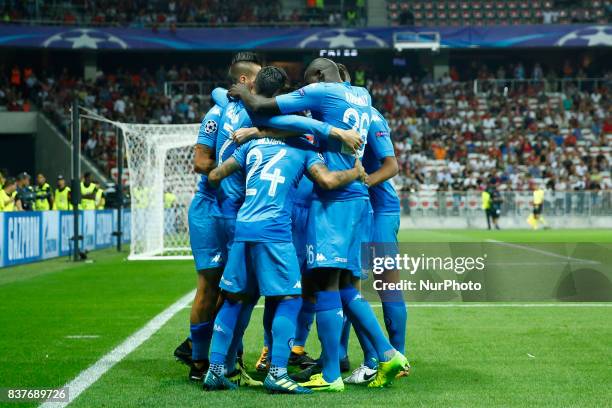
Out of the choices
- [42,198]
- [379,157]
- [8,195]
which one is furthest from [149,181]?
[379,157]

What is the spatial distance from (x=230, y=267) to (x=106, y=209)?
902 inches

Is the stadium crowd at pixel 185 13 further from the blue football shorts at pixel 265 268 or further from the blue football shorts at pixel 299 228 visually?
the blue football shorts at pixel 265 268

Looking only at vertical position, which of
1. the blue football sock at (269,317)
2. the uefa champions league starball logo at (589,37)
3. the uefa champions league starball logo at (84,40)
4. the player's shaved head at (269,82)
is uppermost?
the uefa champions league starball logo at (589,37)

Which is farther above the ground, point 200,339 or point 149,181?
point 149,181

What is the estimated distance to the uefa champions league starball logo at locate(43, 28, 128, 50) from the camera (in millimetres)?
44719

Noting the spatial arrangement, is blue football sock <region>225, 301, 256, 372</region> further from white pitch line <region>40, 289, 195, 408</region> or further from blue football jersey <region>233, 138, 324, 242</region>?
white pitch line <region>40, 289, 195, 408</region>

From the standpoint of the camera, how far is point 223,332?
21.4 ft

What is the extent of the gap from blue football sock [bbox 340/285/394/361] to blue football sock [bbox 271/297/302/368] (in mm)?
454

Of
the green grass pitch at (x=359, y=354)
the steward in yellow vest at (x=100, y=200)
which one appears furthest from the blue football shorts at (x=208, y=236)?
the steward in yellow vest at (x=100, y=200)

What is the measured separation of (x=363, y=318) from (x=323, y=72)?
1.71m

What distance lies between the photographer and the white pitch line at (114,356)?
651 centimetres

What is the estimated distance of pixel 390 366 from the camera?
653 cm

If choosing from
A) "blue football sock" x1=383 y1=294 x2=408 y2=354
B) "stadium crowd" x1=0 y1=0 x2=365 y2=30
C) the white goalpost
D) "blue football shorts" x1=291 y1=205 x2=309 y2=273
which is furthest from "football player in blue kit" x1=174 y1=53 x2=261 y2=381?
"stadium crowd" x1=0 y1=0 x2=365 y2=30

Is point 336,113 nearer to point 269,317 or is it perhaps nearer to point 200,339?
point 269,317
